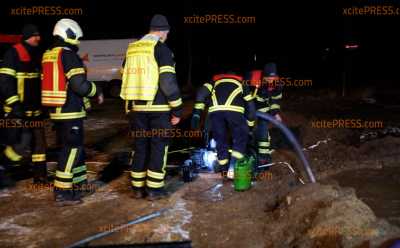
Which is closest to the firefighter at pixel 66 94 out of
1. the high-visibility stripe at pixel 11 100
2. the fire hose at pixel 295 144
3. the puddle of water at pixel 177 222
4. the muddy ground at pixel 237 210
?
the muddy ground at pixel 237 210

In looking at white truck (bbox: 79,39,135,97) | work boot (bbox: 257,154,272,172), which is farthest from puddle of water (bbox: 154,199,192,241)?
white truck (bbox: 79,39,135,97)

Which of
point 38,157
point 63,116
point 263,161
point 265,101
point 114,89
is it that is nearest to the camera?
point 63,116

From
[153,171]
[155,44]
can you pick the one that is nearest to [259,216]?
[153,171]

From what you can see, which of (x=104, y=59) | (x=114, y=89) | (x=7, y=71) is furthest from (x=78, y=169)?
(x=104, y=59)

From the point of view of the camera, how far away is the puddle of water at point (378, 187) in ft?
18.1

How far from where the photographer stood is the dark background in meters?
29.2

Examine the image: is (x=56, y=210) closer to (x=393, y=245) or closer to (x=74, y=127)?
(x=74, y=127)

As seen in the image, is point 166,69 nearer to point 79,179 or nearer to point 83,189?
point 79,179

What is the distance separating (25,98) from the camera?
580 centimetres

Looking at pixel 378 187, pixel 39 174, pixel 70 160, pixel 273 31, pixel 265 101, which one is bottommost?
pixel 378 187

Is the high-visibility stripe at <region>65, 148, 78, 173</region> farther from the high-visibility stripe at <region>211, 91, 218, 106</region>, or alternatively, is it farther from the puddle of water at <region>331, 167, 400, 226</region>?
the puddle of water at <region>331, 167, 400, 226</region>

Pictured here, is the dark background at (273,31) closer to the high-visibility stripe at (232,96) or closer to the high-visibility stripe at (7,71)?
the high-visibility stripe at (232,96)

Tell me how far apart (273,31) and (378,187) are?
34.3 m

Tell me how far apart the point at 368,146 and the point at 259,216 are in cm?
452
